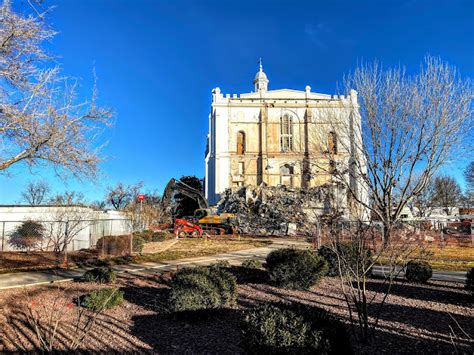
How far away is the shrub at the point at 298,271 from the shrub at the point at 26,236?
1637 centimetres

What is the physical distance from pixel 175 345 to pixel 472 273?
746cm

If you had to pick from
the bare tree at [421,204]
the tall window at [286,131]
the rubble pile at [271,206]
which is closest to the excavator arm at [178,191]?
the rubble pile at [271,206]

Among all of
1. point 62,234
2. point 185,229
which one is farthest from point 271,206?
point 62,234

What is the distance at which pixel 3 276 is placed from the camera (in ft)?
36.9

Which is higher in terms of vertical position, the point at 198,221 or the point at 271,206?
the point at 271,206

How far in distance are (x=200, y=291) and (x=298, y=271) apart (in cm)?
347

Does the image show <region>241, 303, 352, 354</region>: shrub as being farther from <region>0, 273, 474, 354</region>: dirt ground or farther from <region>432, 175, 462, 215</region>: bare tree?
<region>432, 175, 462, 215</region>: bare tree

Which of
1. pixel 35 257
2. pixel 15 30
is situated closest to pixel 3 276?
pixel 35 257

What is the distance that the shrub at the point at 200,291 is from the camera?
630cm

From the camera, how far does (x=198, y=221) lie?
33.8 metres

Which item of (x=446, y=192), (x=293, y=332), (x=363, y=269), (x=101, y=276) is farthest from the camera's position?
(x=446, y=192)

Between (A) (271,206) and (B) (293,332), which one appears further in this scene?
(A) (271,206)

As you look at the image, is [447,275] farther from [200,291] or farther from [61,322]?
[61,322]

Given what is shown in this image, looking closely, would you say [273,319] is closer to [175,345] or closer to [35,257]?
[175,345]
